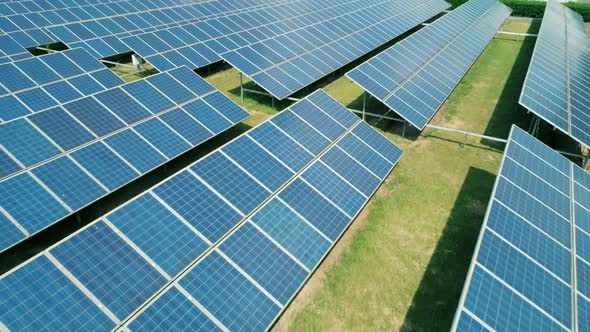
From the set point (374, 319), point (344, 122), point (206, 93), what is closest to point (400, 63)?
point (344, 122)

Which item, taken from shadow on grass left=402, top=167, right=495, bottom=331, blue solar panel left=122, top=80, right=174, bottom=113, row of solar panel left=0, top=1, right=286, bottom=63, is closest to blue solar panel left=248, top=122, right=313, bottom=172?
blue solar panel left=122, top=80, right=174, bottom=113

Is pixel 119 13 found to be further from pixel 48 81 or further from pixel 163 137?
pixel 163 137

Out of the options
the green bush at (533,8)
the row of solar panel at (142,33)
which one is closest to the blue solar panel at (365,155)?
the row of solar panel at (142,33)

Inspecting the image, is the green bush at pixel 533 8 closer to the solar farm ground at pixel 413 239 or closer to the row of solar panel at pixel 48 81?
the solar farm ground at pixel 413 239

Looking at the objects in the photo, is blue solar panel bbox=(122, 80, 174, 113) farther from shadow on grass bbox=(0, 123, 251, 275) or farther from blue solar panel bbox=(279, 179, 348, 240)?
blue solar panel bbox=(279, 179, 348, 240)

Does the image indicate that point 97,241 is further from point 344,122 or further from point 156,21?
point 156,21
